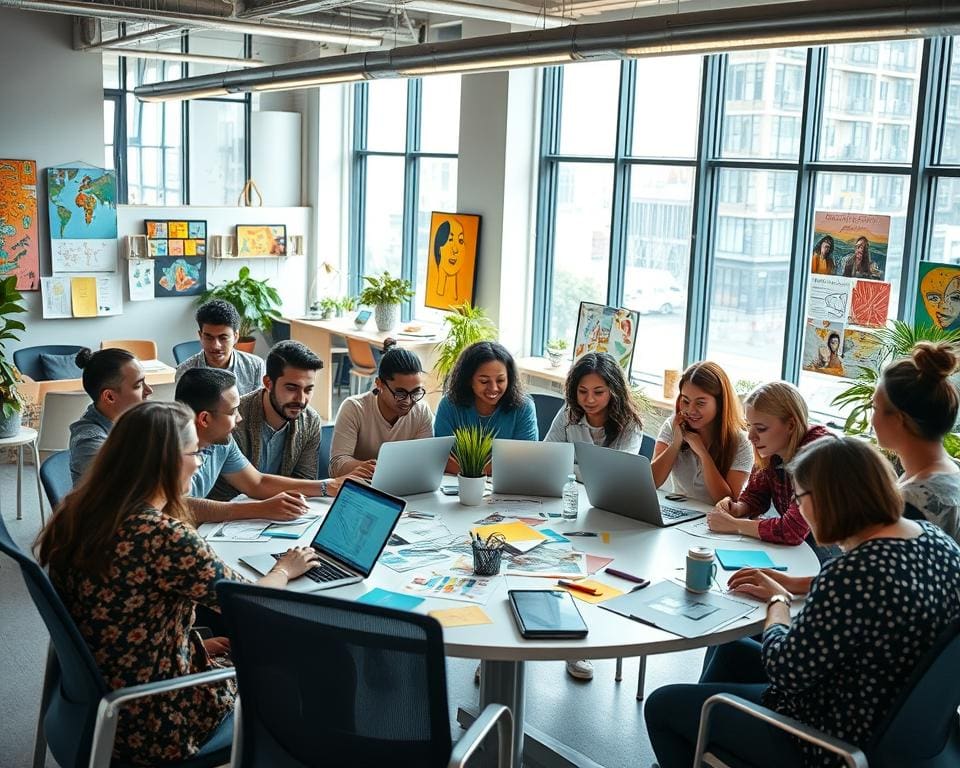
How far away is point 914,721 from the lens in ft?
7.91

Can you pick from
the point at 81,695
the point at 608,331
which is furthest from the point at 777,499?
the point at 608,331

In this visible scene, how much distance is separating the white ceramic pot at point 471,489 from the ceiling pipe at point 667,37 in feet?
7.11

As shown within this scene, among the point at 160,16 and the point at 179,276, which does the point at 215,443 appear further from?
the point at 179,276

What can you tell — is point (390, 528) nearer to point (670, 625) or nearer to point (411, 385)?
point (670, 625)

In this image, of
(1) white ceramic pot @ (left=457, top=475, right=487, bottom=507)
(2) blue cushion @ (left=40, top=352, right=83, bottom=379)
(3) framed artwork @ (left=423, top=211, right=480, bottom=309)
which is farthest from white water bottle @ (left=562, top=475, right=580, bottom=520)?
(2) blue cushion @ (left=40, top=352, right=83, bottom=379)

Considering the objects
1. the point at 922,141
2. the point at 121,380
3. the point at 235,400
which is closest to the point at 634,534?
the point at 235,400

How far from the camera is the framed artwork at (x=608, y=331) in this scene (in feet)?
23.1

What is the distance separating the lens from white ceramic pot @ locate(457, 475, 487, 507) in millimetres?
3855

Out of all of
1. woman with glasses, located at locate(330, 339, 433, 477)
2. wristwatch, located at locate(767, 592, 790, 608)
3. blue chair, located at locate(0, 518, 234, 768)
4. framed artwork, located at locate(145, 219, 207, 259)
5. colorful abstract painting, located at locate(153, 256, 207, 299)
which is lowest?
blue chair, located at locate(0, 518, 234, 768)

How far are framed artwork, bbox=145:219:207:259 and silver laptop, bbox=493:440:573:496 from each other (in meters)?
6.31

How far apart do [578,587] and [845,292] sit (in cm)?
376

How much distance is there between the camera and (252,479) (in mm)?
3918

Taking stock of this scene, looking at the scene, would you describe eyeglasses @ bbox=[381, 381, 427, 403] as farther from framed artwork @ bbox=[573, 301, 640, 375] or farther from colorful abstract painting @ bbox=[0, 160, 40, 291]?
colorful abstract painting @ bbox=[0, 160, 40, 291]

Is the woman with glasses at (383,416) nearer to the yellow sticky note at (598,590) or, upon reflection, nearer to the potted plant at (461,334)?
the yellow sticky note at (598,590)
